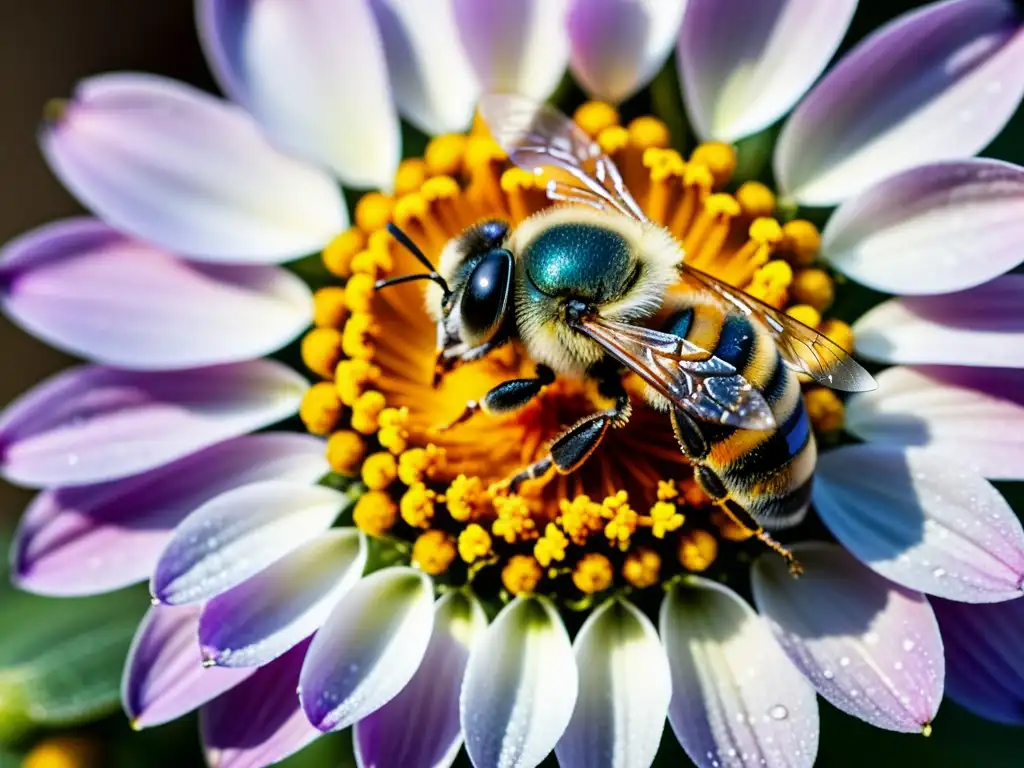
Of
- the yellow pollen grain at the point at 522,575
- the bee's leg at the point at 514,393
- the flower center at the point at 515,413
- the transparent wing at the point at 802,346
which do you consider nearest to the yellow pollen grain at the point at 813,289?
the flower center at the point at 515,413

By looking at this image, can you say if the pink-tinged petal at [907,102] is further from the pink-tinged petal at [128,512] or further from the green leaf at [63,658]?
the green leaf at [63,658]

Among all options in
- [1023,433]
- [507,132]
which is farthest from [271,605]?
[1023,433]

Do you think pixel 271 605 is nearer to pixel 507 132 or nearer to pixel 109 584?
pixel 109 584

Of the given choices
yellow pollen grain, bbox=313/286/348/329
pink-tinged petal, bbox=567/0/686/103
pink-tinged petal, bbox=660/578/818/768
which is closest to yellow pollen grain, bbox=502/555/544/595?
pink-tinged petal, bbox=660/578/818/768

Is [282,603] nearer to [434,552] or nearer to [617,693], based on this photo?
[434,552]

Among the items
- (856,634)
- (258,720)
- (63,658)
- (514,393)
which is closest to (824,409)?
(856,634)

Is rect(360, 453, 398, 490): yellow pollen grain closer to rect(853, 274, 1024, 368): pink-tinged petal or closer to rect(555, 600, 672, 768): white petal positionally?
rect(555, 600, 672, 768): white petal
